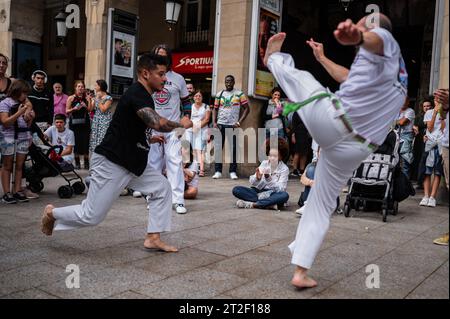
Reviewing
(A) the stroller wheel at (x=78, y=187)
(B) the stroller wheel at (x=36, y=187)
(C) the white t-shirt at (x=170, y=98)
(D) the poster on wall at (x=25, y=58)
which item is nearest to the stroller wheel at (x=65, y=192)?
(A) the stroller wheel at (x=78, y=187)

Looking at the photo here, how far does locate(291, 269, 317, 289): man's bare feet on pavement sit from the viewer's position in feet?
11.4

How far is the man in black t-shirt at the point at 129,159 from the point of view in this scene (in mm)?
4191

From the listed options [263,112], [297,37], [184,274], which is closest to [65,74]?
[297,37]

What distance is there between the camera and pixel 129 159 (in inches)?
166

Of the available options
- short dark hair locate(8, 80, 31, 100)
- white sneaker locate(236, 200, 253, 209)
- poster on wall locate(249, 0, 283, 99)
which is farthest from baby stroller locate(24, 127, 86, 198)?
poster on wall locate(249, 0, 283, 99)

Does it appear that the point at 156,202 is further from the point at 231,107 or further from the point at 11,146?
the point at 231,107

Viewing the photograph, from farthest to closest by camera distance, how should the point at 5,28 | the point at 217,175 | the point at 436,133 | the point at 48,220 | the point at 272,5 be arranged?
the point at 5,28 < the point at 272,5 < the point at 217,175 < the point at 436,133 < the point at 48,220

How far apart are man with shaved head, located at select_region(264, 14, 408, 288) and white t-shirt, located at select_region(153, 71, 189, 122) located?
119 inches

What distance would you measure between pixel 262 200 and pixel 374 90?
13.0 ft

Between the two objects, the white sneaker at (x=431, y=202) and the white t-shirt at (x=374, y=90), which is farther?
the white sneaker at (x=431, y=202)

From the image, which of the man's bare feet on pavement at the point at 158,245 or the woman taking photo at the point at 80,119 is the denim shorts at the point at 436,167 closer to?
the man's bare feet on pavement at the point at 158,245

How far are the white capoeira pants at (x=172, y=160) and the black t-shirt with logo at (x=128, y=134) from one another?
2.20m

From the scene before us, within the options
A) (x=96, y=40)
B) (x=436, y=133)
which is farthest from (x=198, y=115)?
(x=436, y=133)
